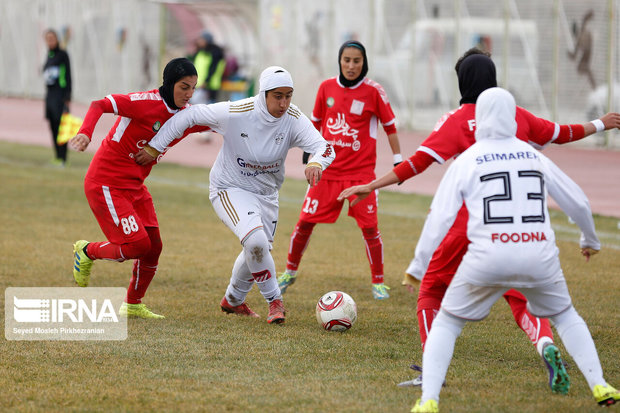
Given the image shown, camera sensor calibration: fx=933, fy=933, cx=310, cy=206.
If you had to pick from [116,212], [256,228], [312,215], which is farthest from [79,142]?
[312,215]

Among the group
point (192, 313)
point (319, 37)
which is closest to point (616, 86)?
point (319, 37)

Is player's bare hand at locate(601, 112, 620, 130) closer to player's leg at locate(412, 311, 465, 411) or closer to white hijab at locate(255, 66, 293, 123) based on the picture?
player's leg at locate(412, 311, 465, 411)

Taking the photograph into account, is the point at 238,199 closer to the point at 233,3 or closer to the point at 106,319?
the point at 106,319

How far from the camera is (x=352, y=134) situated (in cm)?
921

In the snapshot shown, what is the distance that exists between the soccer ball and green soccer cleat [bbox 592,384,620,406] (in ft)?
8.67

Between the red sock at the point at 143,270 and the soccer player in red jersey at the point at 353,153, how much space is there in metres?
1.64

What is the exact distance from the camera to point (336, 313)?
7.45 m

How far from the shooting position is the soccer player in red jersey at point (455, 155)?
574 centimetres

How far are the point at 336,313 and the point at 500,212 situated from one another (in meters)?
2.67

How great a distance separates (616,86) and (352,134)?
49.3 feet

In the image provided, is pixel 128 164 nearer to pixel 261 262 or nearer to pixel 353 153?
pixel 261 262

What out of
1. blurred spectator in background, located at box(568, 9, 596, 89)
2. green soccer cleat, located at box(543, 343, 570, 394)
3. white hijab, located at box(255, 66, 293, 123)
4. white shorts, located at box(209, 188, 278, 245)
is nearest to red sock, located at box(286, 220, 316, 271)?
white shorts, located at box(209, 188, 278, 245)

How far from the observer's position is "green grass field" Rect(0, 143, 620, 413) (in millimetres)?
5543

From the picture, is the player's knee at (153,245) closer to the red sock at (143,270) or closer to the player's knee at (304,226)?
the red sock at (143,270)
